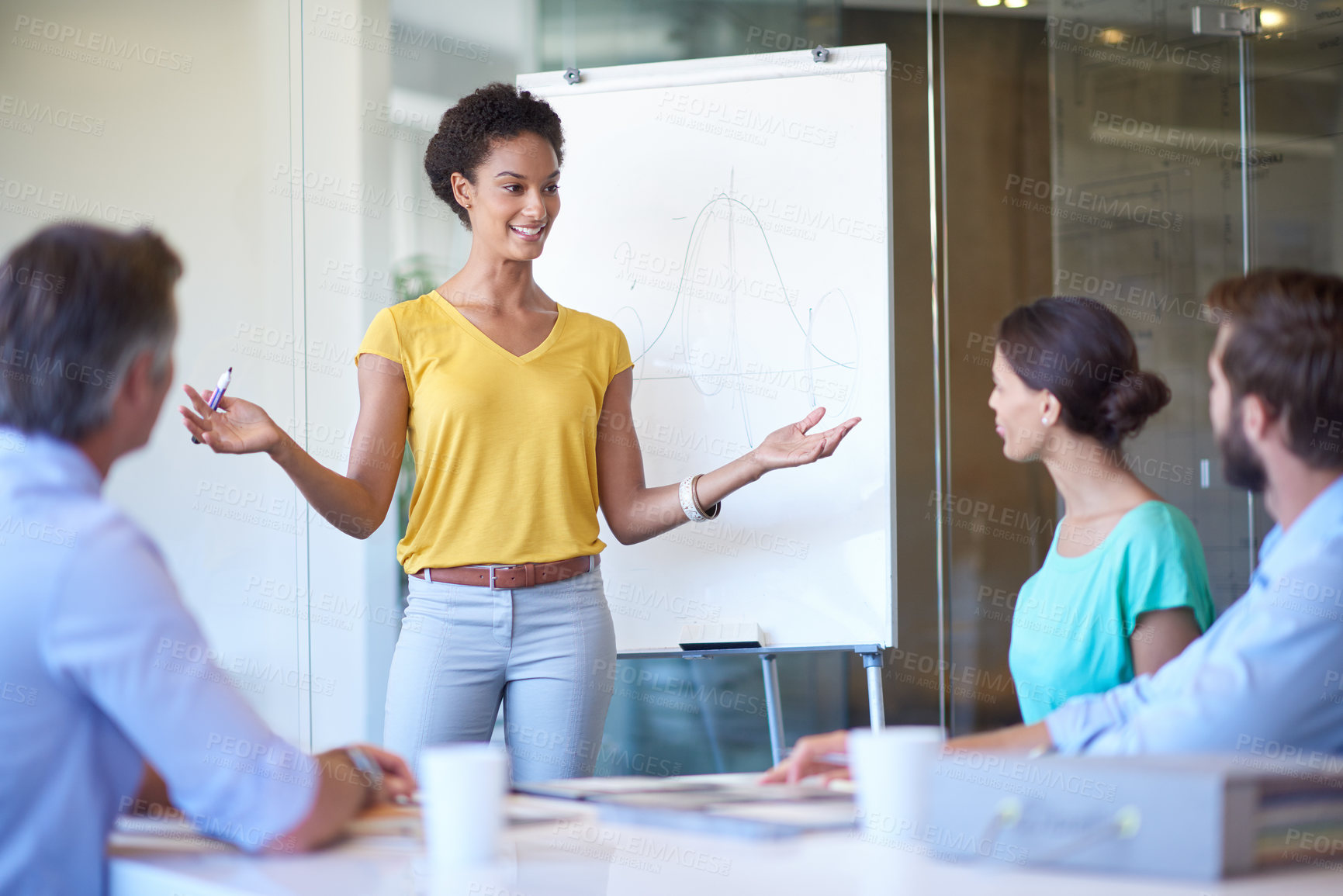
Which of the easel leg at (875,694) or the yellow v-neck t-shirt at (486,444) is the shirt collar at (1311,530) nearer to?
the yellow v-neck t-shirt at (486,444)

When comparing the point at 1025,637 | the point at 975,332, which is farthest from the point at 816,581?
the point at 975,332

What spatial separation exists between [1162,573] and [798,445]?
2.26ft

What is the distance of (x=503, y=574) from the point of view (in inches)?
80.3

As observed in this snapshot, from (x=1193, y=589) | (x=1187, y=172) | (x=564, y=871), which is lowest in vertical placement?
(x=564, y=871)

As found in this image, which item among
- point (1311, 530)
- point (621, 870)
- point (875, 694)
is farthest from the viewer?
point (875, 694)

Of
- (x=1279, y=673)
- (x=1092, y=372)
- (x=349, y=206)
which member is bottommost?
(x=1279, y=673)

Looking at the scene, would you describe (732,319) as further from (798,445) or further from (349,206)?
(349,206)

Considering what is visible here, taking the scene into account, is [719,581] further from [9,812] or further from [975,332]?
[975,332]

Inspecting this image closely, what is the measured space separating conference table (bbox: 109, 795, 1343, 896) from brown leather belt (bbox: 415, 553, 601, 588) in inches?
34.8

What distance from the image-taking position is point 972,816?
95cm

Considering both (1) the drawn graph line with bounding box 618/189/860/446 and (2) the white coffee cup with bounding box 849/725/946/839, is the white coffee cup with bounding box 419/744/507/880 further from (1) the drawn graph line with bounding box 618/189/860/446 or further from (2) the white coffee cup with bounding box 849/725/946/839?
(1) the drawn graph line with bounding box 618/189/860/446

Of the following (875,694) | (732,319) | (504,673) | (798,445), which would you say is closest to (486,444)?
(504,673)

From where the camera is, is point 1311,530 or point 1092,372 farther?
point 1092,372

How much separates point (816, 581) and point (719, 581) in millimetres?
227
